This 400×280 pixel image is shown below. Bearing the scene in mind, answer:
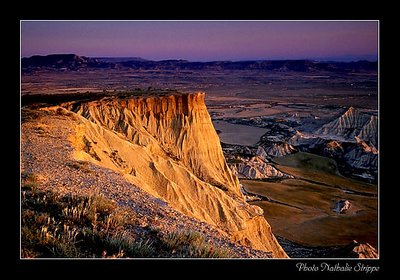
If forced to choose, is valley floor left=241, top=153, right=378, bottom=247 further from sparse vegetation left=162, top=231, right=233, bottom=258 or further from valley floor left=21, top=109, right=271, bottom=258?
sparse vegetation left=162, top=231, right=233, bottom=258

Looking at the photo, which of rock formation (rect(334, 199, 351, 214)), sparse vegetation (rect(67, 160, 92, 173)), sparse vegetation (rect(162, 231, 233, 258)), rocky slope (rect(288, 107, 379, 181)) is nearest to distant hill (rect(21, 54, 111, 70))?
sparse vegetation (rect(67, 160, 92, 173))

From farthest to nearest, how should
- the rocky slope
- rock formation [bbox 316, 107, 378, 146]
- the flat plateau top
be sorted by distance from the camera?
1. rock formation [bbox 316, 107, 378, 146]
2. the rocky slope
3. the flat plateau top

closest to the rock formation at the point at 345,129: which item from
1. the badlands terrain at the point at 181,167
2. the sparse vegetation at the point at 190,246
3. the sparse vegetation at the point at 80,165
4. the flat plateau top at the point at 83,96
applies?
the badlands terrain at the point at 181,167

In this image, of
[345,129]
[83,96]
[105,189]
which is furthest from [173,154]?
[345,129]

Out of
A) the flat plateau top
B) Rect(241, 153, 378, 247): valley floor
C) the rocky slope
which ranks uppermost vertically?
the flat plateau top

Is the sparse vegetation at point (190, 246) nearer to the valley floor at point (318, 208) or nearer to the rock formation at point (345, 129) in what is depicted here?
the valley floor at point (318, 208)
